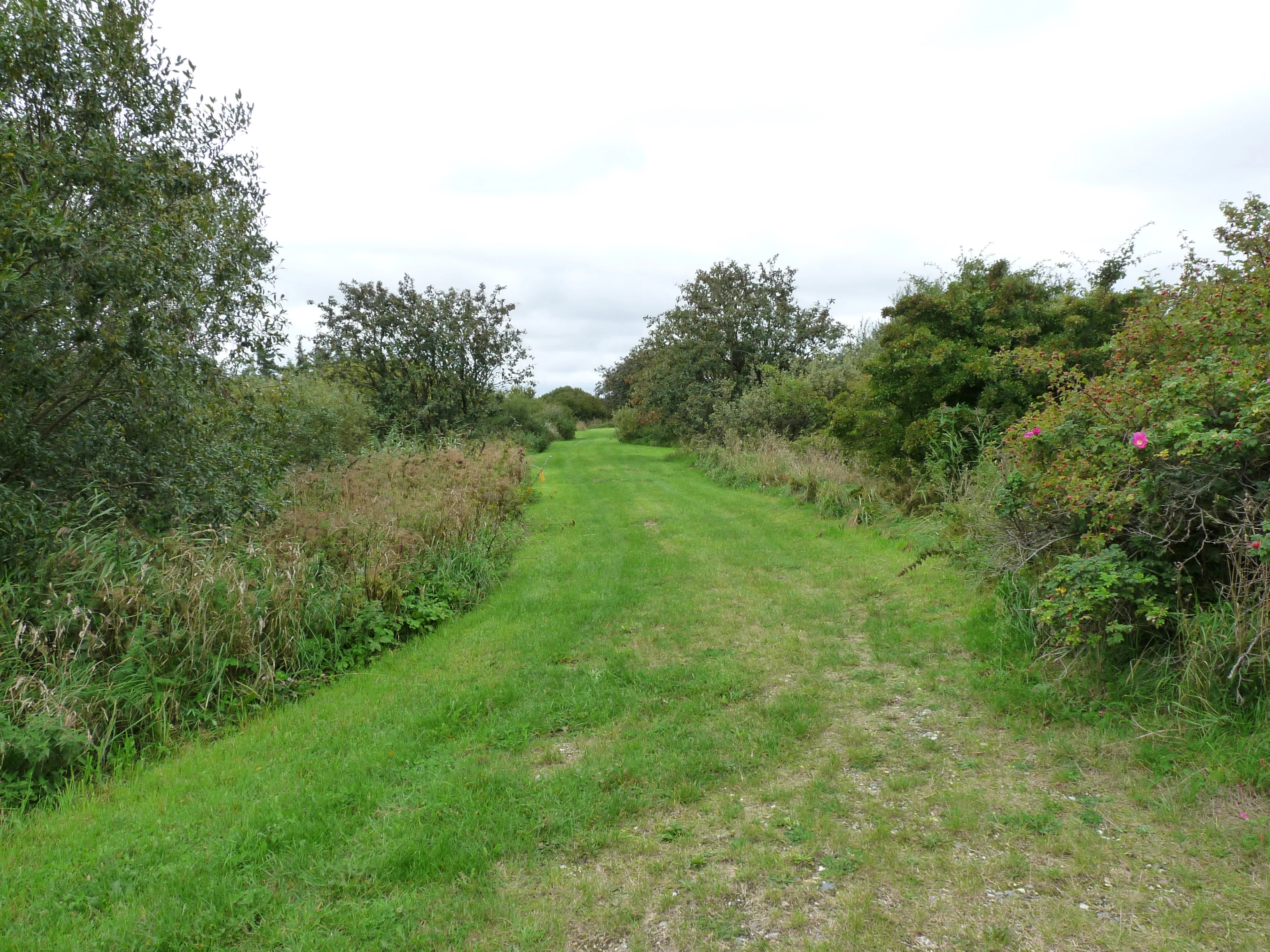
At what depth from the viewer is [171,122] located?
689 centimetres

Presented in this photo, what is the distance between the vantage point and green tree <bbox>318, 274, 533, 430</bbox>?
63.8ft

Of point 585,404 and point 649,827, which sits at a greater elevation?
point 585,404

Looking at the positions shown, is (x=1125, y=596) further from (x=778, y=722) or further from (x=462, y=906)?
(x=462, y=906)

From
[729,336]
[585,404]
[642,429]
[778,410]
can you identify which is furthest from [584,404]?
[778,410]

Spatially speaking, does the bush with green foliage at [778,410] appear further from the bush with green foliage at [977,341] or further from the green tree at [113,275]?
the green tree at [113,275]

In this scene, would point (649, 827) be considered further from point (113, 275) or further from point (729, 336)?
point (729, 336)

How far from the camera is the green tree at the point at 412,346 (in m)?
19.5

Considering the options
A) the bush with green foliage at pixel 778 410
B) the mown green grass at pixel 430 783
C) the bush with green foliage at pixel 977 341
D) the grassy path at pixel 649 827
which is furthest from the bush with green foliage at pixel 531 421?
the grassy path at pixel 649 827

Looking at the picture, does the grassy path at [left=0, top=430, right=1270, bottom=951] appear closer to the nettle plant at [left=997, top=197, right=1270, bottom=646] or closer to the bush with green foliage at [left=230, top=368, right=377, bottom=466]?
the nettle plant at [left=997, top=197, right=1270, bottom=646]

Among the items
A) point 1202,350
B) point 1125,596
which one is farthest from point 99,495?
point 1202,350

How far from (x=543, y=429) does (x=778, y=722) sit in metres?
32.9

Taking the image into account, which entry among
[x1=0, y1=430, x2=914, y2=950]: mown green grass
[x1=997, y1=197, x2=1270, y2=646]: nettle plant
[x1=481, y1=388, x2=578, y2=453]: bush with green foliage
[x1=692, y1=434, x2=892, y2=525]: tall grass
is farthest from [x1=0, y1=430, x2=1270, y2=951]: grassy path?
[x1=481, y1=388, x2=578, y2=453]: bush with green foliage

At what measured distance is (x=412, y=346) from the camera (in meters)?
19.8

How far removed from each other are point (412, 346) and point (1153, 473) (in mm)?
19080
